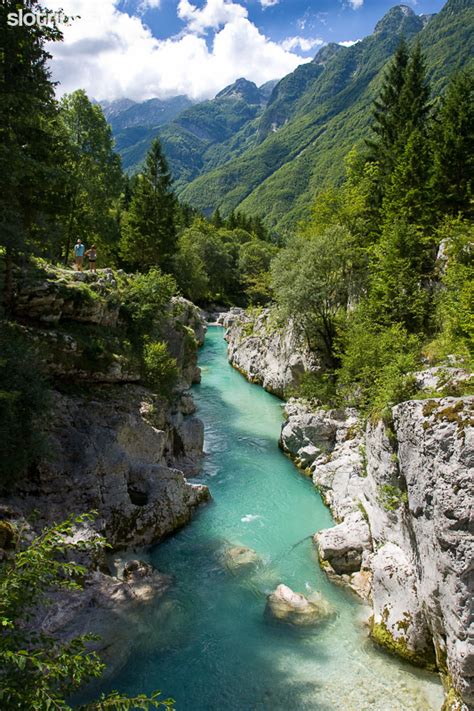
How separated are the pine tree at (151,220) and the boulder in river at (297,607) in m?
37.9

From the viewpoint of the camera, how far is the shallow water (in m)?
8.76

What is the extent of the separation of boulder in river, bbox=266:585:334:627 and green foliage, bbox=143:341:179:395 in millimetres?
10178

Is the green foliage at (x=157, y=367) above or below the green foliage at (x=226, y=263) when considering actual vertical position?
below

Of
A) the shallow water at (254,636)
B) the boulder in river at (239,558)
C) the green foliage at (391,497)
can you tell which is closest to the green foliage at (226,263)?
the shallow water at (254,636)

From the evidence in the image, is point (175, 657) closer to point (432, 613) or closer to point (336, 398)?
point (432, 613)

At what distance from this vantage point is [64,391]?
1494 centimetres

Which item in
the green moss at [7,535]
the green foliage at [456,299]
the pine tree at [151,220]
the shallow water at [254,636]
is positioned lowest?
the shallow water at [254,636]

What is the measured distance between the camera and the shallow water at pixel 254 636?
28.7 feet

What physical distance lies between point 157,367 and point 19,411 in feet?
27.7

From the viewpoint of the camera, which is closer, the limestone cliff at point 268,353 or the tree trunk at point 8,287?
the tree trunk at point 8,287

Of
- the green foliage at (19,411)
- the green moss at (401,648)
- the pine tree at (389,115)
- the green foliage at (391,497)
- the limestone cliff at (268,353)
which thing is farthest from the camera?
the pine tree at (389,115)

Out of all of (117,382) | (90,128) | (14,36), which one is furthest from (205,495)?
(90,128)

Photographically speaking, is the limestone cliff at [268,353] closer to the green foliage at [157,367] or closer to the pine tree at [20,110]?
the green foliage at [157,367]

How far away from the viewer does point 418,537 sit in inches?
380
